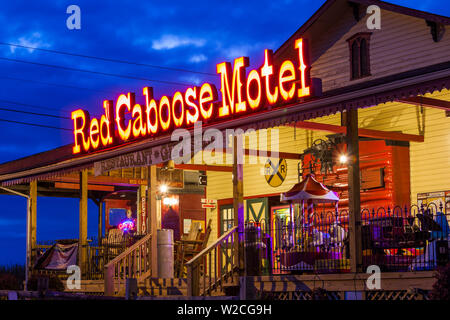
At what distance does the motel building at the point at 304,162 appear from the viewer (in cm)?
1332

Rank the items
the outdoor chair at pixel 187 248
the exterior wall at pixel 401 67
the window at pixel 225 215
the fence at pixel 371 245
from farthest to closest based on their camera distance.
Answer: the window at pixel 225 215 < the outdoor chair at pixel 187 248 < the exterior wall at pixel 401 67 < the fence at pixel 371 245

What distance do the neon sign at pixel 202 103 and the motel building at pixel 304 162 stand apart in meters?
0.03

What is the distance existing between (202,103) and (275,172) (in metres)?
5.20

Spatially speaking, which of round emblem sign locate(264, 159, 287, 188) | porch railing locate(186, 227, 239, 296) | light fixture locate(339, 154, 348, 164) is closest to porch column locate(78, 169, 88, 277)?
round emblem sign locate(264, 159, 287, 188)

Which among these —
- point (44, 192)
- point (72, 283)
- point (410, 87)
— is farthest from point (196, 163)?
point (410, 87)

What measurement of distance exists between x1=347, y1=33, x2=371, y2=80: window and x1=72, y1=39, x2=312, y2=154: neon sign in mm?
2021

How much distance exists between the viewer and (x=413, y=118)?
17.5 m

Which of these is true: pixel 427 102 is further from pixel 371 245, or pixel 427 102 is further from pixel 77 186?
pixel 77 186

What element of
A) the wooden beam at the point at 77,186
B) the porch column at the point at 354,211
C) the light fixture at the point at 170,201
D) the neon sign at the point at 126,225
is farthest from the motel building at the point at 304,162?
the neon sign at the point at 126,225

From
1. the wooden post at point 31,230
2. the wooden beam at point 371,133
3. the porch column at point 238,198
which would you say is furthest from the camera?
the wooden post at point 31,230

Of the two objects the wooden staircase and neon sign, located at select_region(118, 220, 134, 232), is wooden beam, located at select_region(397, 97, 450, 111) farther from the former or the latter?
neon sign, located at select_region(118, 220, 134, 232)

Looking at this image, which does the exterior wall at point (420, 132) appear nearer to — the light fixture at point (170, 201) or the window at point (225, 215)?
the window at point (225, 215)

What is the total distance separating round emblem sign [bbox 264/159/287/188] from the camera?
21.1 meters
